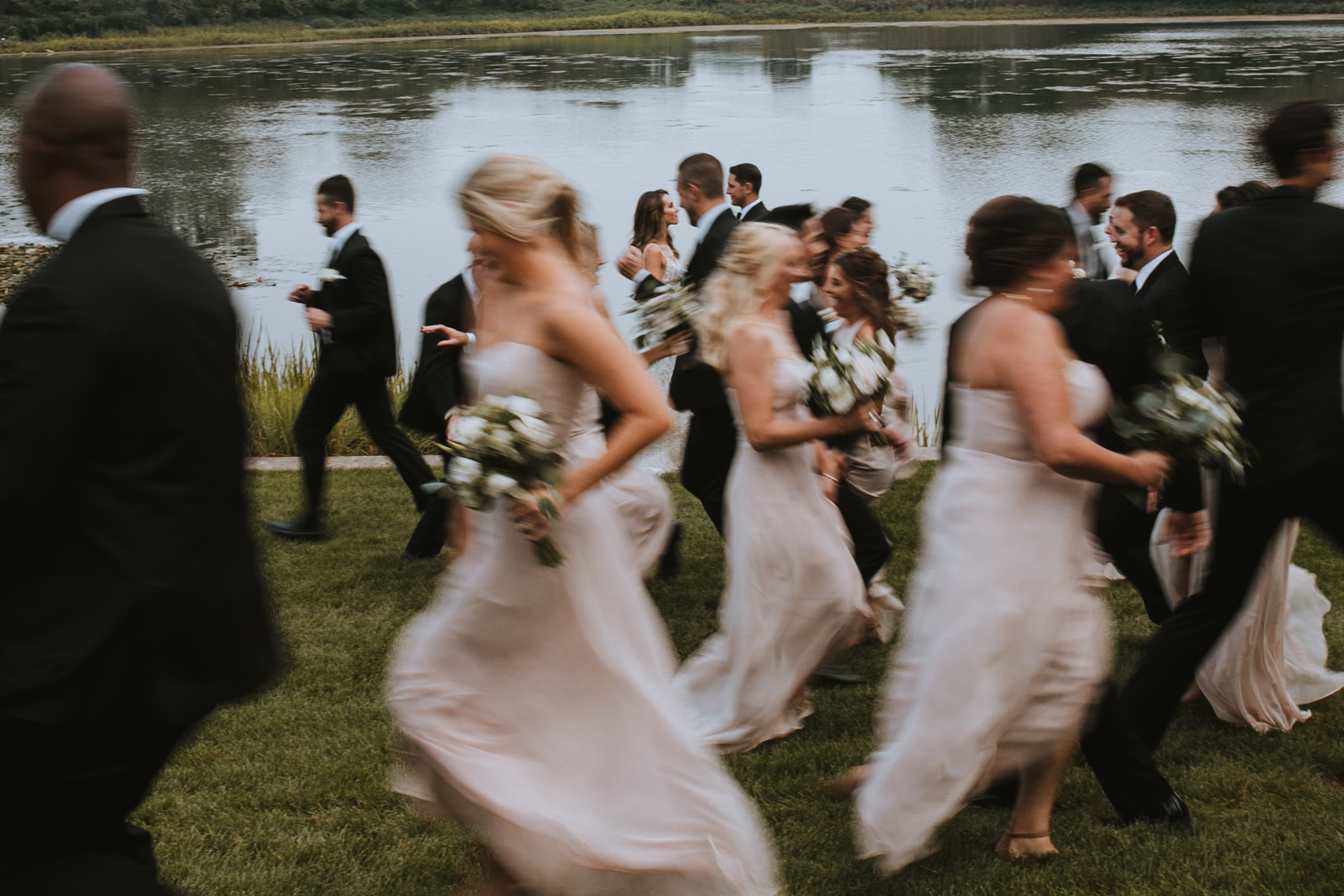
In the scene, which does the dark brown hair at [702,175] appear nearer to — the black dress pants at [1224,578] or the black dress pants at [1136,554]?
the black dress pants at [1136,554]

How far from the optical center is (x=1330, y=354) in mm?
4191

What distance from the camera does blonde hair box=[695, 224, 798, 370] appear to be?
4.81m

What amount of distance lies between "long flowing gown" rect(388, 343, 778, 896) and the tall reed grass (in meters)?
6.58

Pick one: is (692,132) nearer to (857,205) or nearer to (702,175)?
(857,205)

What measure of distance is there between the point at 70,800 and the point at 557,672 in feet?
4.25

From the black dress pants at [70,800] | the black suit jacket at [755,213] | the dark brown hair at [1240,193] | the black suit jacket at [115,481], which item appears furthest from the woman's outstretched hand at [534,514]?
the black suit jacket at [755,213]

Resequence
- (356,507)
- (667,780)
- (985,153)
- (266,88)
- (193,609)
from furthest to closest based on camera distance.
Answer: (266,88)
(985,153)
(356,507)
(667,780)
(193,609)

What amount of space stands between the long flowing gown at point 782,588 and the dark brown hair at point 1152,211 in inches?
88.0

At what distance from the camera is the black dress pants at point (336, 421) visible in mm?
7438

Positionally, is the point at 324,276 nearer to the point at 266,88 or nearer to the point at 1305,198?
the point at 1305,198

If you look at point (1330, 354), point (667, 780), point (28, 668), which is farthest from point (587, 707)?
point (1330, 354)

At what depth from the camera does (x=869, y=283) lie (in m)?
5.84

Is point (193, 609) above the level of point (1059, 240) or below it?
below

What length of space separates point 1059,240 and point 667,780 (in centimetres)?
194
